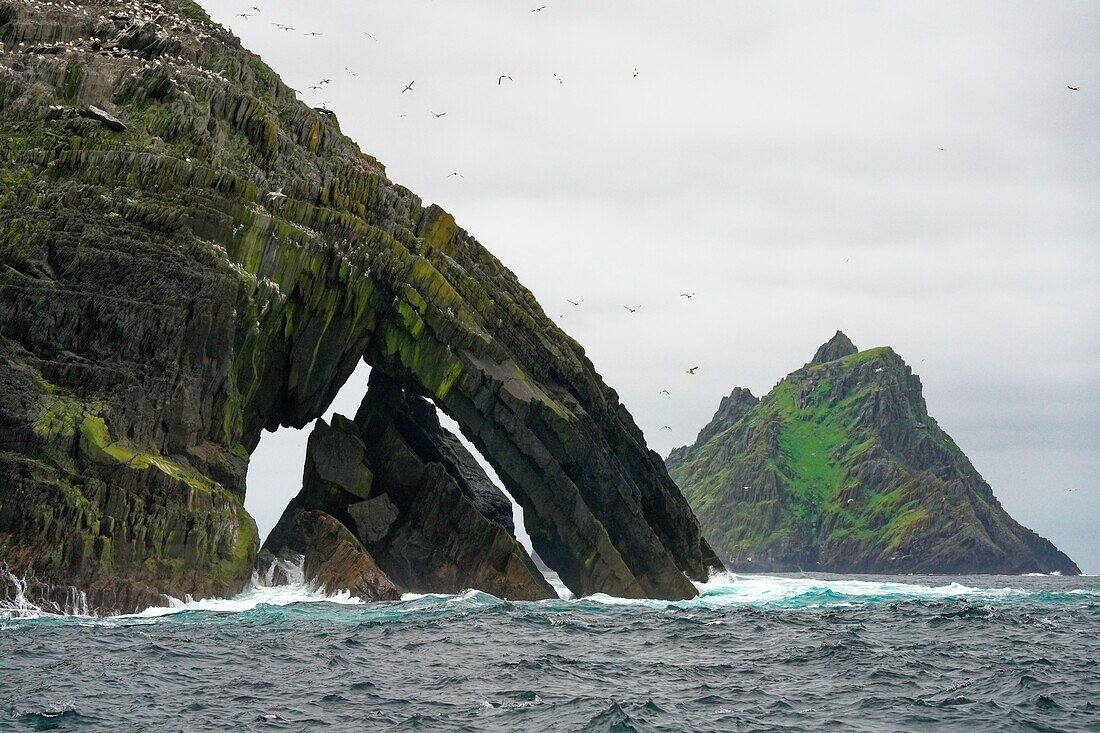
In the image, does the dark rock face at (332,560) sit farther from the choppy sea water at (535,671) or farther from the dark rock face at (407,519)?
the choppy sea water at (535,671)

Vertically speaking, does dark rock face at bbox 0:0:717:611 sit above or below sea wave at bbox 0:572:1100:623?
above

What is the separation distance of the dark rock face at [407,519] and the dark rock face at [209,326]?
10.0 ft

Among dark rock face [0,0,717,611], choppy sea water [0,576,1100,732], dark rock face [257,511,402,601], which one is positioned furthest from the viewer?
dark rock face [257,511,402,601]

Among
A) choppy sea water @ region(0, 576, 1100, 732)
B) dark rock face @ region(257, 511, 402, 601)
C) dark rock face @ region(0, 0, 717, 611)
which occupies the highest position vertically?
dark rock face @ region(0, 0, 717, 611)

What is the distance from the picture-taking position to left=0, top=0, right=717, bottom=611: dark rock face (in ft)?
165

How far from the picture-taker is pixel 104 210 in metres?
56.7

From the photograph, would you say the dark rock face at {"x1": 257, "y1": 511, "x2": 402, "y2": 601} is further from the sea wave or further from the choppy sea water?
the choppy sea water

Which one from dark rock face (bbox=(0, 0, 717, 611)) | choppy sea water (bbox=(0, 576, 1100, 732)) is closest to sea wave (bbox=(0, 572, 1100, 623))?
choppy sea water (bbox=(0, 576, 1100, 732))

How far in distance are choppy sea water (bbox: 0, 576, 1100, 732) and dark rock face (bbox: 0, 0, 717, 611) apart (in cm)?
506

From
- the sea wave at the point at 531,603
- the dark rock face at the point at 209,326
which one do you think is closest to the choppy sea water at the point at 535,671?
the sea wave at the point at 531,603

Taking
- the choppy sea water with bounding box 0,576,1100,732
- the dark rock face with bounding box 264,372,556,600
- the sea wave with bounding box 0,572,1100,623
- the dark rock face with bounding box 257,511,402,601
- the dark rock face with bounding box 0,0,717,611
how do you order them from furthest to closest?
the dark rock face with bounding box 264,372,556,600, the dark rock face with bounding box 257,511,402,601, the dark rock face with bounding box 0,0,717,611, the sea wave with bounding box 0,572,1100,623, the choppy sea water with bounding box 0,576,1100,732

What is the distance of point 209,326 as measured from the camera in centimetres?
5612

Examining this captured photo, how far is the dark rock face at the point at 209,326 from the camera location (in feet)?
165

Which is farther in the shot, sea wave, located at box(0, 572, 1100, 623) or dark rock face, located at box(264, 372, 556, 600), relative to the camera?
dark rock face, located at box(264, 372, 556, 600)
